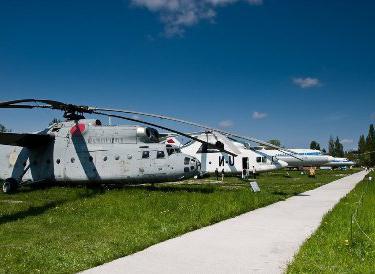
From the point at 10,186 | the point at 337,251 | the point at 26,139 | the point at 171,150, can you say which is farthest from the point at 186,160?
the point at 337,251

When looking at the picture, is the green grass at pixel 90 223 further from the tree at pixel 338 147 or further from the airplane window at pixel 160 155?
the tree at pixel 338 147

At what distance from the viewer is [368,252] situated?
288 inches

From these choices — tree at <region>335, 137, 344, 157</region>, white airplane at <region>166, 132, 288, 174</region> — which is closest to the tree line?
tree at <region>335, 137, 344, 157</region>

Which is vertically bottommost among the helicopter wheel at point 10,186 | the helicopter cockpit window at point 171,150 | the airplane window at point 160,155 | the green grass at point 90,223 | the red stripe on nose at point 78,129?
the green grass at point 90,223

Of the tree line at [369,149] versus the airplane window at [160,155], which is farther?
the tree line at [369,149]

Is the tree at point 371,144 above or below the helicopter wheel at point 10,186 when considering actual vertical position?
above

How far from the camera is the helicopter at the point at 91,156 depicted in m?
20.1

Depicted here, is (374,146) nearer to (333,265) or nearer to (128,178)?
(128,178)

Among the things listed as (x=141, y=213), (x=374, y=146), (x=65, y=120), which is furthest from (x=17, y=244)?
(x=374, y=146)

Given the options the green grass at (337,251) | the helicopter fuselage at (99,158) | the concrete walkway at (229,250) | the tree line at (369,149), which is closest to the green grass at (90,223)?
the concrete walkway at (229,250)

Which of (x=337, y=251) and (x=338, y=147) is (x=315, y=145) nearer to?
(x=338, y=147)

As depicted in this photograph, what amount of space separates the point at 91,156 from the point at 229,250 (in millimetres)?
14431

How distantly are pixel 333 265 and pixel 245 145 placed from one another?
37.0 m

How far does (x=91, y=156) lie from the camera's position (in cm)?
2092
